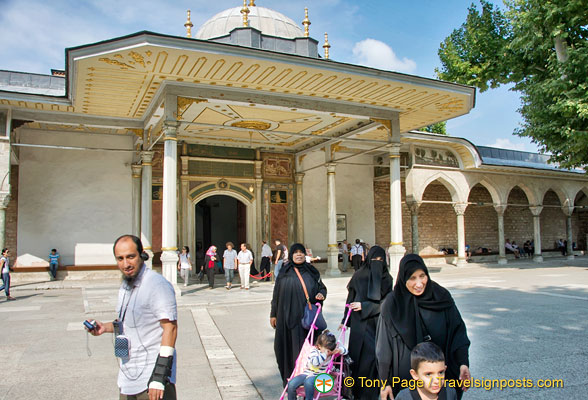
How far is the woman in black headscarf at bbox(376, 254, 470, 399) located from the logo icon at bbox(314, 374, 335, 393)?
72cm

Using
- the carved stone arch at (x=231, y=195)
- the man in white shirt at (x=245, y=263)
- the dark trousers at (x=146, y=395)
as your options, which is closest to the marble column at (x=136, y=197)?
the carved stone arch at (x=231, y=195)

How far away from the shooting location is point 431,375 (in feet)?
7.06

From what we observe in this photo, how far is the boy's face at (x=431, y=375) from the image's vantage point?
2139 millimetres

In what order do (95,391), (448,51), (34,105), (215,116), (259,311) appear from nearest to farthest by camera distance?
1. (95,391)
2. (259,311)
3. (34,105)
4. (215,116)
5. (448,51)

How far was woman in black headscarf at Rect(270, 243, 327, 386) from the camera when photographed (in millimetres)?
3885

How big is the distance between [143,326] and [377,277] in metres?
1.98

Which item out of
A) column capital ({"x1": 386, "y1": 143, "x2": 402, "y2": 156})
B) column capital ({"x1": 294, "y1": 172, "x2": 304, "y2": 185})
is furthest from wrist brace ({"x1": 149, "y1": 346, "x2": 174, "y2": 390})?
column capital ({"x1": 294, "y1": 172, "x2": 304, "y2": 185})

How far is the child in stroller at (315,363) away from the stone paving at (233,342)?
23.9 inches

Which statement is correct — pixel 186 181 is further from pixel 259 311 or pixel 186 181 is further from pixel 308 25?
pixel 259 311

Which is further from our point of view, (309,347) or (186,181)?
(186,181)

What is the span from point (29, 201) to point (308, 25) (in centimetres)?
888

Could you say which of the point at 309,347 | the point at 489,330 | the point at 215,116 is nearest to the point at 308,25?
the point at 215,116

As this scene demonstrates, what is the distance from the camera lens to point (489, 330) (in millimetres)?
5922

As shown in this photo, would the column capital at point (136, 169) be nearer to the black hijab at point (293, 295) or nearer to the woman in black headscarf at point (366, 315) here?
the black hijab at point (293, 295)
